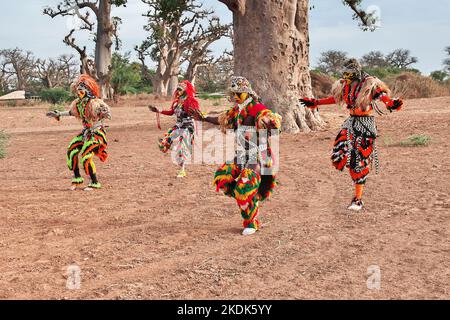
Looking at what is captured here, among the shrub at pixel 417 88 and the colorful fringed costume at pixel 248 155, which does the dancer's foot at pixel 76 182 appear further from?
the shrub at pixel 417 88

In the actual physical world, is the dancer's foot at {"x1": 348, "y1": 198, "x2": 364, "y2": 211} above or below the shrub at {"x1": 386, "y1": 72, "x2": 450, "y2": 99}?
below

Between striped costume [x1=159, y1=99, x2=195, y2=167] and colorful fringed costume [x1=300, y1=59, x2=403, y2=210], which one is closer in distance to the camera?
colorful fringed costume [x1=300, y1=59, x2=403, y2=210]

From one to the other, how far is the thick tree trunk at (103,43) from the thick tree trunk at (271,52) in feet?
56.7

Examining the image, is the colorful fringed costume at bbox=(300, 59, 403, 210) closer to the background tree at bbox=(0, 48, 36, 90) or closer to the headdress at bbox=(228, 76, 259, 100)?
the headdress at bbox=(228, 76, 259, 100)

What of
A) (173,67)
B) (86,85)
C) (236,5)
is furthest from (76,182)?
(173,67)

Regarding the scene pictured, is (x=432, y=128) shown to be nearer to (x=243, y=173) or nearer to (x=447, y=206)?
(x=447, y=206)

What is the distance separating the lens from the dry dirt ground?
4.29 metres

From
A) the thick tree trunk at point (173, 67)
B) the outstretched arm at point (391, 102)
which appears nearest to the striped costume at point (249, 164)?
the outstretched arm at point (391, 102)

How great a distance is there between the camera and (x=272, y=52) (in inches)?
539

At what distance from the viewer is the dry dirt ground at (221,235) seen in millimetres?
4289

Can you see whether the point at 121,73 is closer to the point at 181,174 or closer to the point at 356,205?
the point at 181,174

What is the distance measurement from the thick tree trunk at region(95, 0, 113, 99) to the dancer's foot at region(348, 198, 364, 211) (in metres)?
25.3

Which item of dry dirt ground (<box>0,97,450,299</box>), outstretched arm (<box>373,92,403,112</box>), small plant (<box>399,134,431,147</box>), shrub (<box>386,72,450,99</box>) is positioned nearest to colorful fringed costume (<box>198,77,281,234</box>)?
dry dirt ground (<box>0,97,450,299</box>)

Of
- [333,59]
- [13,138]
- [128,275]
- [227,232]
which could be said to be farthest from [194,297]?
[333,59]
